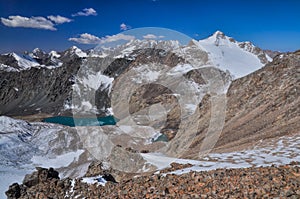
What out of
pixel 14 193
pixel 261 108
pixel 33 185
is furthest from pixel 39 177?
pixel 261 108

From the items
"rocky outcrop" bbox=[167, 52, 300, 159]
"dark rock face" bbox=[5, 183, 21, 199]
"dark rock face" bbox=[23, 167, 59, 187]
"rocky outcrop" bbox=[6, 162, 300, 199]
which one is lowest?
"dark rock face" bbox=[5, 183, 21, 199]

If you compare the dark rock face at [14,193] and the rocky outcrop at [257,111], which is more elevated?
the rocky outcrop at [257,111]

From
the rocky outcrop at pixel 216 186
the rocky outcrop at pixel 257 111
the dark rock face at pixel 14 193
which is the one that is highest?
the rocky outcrop at pixel 257 111

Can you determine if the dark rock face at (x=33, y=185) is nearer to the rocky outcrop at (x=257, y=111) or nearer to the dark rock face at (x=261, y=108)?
the rocky outcrop at (x=257, y=111)

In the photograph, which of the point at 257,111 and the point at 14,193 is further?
the point at 257,111

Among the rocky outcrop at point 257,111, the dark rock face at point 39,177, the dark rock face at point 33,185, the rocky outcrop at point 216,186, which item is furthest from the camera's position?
the rocky outcrop at point 257,111

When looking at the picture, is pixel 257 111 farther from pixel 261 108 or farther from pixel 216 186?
pixel 216 186

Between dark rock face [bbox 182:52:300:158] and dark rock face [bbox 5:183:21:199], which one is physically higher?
dark rock face [bbox 182:52:300:158]

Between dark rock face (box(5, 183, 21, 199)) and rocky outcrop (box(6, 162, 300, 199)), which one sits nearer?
rocky outcrop (box(6, 162, 300, 199))

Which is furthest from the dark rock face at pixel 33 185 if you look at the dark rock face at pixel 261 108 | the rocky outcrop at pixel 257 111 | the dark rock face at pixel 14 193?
the dark rock face at pixel 261 108

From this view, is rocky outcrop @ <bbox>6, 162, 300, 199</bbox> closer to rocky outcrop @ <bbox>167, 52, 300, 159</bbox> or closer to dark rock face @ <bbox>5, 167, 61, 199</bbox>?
dark rock face @ <bbox>5, 167, 61, 199</bbox>

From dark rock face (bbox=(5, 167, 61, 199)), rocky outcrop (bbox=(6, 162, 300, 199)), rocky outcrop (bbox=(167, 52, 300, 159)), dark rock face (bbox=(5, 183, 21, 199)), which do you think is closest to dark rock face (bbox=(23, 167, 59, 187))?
dark rock face (bbox=(5, 167, 61, 199))

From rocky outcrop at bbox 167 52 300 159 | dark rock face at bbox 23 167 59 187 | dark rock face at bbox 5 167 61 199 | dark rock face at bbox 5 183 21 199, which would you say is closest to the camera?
dark rock face at bbox 5 167 61 199
